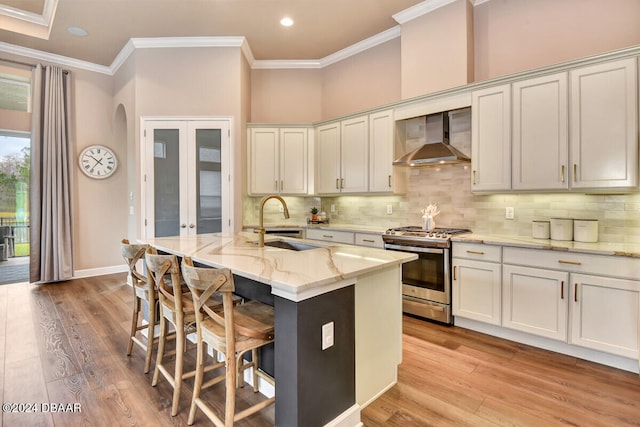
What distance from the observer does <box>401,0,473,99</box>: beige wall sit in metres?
3.61

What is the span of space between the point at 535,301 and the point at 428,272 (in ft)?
3.12

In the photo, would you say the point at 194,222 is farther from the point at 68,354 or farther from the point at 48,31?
the point at 48,31

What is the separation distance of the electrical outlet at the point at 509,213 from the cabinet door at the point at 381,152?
1281mm

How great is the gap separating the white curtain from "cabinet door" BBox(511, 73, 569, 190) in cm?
610

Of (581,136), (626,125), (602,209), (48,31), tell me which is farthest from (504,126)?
(48,31)

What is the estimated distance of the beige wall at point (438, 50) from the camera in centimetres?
361

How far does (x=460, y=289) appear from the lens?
323cm

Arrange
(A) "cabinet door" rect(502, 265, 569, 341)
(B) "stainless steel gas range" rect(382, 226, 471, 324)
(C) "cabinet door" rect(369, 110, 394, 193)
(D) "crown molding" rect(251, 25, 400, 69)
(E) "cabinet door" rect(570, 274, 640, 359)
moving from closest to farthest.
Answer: (E) "cabinet door" rect(570, 274, 640, 359)
(A) "cabinet door" rect(502, 265, 569, 341)
(B) "stainless steel gas range" rect(382, 226, 471, 324)
(C) "cabinet door" rect(369, 110, 394, 193)
(D) "crown molding" rect(251, 25, 400, 69)

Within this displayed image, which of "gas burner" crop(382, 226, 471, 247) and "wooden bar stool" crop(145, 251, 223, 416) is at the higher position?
"gas burner" crop(382, 226, 471, 247)

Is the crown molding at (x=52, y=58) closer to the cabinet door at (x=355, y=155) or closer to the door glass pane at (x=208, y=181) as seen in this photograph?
the door glass pane at (x=208, y=181)

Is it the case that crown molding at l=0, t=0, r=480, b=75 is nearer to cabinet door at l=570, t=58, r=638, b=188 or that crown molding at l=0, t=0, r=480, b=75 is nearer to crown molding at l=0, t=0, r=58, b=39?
crown molding at l=0, t=0, r=58, b=39

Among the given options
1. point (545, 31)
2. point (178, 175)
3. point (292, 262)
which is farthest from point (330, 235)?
point (545, 31)

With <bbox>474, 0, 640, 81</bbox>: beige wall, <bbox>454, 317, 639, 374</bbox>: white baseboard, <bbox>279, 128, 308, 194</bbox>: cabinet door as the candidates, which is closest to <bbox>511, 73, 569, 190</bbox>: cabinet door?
<bbox>474, 0, 640, 81</bbox>: beige wall

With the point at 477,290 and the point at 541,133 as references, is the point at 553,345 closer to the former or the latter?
the point at 477,290
